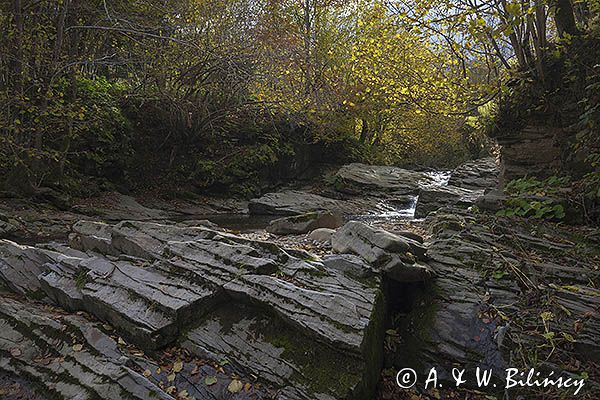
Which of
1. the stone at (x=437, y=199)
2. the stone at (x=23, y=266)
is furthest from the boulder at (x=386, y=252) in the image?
the stone at (x=437, y=199)

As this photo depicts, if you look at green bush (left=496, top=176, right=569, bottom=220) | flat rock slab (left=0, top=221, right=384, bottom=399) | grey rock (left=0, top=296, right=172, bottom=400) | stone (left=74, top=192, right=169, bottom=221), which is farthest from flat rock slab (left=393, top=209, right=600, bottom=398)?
stone (left=74, top=192, right=169, bottom=221)

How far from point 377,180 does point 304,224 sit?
422 inches

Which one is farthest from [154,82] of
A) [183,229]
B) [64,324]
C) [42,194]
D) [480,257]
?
[480,257]

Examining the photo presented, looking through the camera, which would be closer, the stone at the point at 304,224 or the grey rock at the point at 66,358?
the grey rock at the point at 66,358

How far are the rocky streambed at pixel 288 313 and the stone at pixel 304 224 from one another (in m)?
3.26

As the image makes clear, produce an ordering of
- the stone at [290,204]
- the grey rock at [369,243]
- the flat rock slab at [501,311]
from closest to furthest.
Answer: the flat rock slab at [501,311] → the grey rock at [369,243] → the stone at [290,204]

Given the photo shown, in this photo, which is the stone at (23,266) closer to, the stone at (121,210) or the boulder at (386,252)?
the boulder at (386,252)

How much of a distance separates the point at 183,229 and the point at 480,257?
4.22 metres

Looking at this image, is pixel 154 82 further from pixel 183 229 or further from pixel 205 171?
pixel 183 229

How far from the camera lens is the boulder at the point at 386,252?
479cm

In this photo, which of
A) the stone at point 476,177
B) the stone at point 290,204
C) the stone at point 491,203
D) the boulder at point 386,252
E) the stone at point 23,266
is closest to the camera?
the boulder at point 386,252

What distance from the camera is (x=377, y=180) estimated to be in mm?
19359

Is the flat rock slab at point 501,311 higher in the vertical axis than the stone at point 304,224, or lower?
lower

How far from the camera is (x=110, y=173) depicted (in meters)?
15.7
